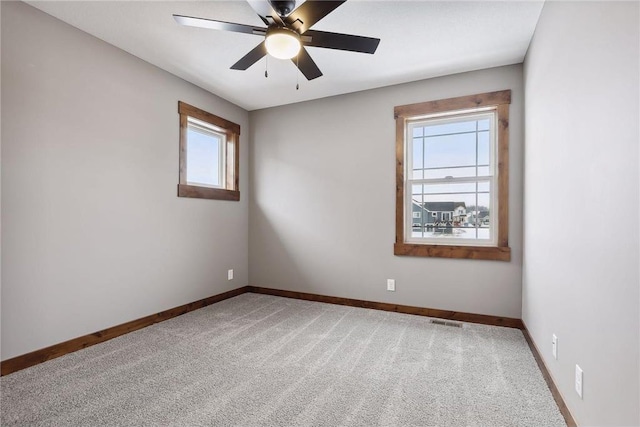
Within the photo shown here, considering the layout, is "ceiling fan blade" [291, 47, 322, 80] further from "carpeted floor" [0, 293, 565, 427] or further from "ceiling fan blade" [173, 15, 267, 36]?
"carpeted floor" [0, 293, 565, 427]

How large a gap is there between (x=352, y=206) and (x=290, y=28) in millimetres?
2151

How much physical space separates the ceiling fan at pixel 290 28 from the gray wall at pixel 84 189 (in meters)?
1.19

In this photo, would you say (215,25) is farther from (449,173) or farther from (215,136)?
(449,173)

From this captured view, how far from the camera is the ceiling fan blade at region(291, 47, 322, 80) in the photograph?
88.4 inches

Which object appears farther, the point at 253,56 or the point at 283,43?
the point at 253,56

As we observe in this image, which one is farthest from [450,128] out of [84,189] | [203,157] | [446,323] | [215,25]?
[84,189]

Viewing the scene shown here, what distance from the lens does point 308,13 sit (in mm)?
1802

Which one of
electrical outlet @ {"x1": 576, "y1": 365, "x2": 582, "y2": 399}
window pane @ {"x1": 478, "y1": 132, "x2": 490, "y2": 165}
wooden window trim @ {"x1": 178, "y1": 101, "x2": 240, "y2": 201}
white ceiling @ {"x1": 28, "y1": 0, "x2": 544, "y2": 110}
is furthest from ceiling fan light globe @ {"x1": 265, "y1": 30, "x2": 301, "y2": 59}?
electrical outlet @ {"x1": 576, "y1": 365, "x2": 582, "y2": 399}

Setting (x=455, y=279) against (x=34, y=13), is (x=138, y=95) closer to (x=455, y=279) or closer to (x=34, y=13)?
(x=34, y=13)

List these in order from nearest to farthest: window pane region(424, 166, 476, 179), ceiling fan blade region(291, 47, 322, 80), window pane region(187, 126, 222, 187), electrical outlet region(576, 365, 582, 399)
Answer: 1. electrical outlet region(576, 365, 582, 399)
2. ceiling fan blade region(291, 47, 322, 80)
3. window pane region(424, 166, 476, 179)
4. window pane region(187, 126, 222, 187)

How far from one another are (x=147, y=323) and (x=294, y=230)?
193cm

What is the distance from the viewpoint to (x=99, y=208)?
261 centimetres

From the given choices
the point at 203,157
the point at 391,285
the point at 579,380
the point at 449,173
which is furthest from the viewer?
the point at 203,157

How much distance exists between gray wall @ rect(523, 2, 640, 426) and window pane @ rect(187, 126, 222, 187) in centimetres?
341
